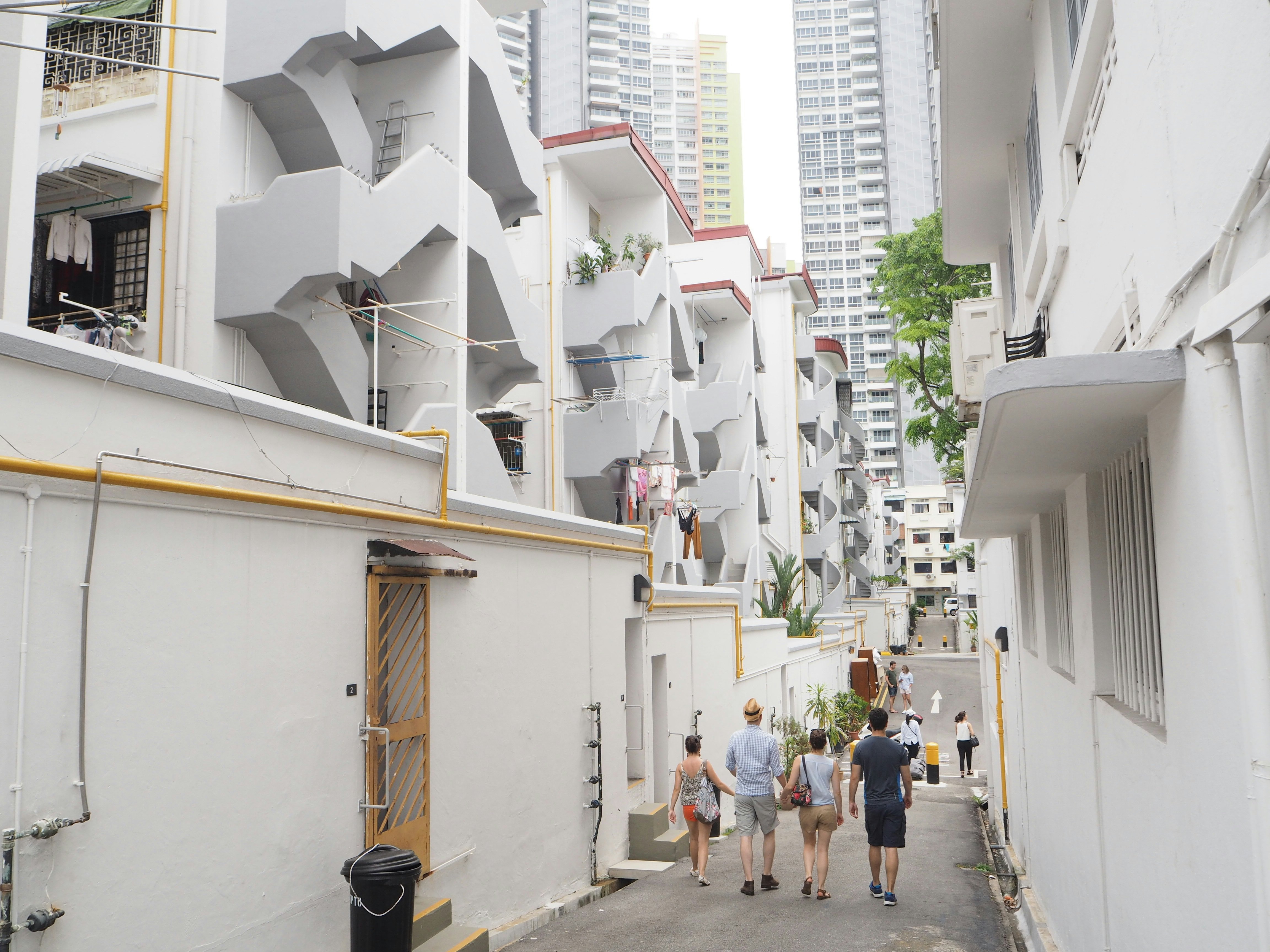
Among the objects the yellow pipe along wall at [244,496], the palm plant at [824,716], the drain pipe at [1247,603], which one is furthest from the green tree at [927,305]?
the drain pipe at [1247,603]

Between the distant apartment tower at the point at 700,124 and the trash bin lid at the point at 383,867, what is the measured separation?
127648mm

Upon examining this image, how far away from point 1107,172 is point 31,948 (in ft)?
21.1

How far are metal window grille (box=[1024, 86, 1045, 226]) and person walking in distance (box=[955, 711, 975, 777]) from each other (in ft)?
50.0

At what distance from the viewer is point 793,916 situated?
912 centimetres

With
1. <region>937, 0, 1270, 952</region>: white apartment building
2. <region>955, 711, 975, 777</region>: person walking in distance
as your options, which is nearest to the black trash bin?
<region>937, 0, 1270, 952</region>: white apartment building

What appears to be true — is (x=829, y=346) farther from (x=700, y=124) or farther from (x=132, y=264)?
(x=700, y=124)

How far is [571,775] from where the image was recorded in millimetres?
10875

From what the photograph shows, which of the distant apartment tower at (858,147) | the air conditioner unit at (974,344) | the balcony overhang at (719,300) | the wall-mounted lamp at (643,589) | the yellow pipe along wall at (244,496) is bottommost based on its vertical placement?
the wall-mounted lamp at (643,589)

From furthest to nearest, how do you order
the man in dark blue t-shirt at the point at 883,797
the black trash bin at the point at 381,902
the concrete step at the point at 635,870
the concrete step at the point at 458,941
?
the concrete step at the point at 635,870 < the man in dark blue t-shirt at the point at 883,797 < the concrete step at the point at 458,941 < the black trash bin at the point at 381,902

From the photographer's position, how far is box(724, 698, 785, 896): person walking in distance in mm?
10102

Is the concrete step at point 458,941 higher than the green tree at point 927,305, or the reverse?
the green tree at point 927,305

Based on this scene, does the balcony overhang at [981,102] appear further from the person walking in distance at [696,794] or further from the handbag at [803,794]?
the person walking in distance at [696,794]

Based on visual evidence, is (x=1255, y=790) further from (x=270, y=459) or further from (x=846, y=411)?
(x=846, y=411)

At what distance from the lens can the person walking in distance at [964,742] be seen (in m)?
22.4
